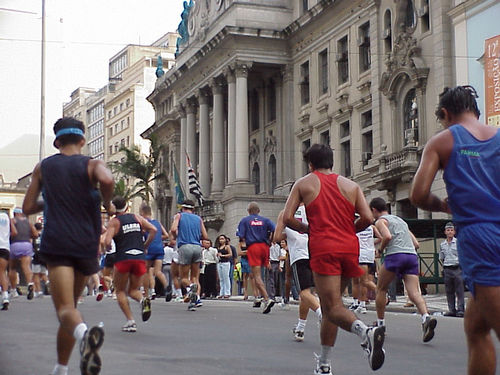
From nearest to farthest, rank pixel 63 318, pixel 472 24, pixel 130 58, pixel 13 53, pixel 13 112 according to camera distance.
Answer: pixel 63 318 < pixel 13 53 < pixel 13 112 < pixel 472 24 < pixel 130 58

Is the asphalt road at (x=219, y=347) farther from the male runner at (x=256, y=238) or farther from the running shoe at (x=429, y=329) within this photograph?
the male runner at (x=256, y=238)

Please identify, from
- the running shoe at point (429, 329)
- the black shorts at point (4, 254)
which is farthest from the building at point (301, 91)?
the running shoe at point (429, 329)

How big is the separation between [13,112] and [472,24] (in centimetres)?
2525

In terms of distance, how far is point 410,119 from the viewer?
3791 centimetres

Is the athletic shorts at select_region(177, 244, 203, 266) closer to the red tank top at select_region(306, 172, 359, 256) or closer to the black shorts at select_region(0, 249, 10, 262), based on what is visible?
the black shorts at select_region(0, 249, 10, 262)

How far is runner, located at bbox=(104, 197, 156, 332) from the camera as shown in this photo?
12.7 meters

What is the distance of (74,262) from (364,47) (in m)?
37.3

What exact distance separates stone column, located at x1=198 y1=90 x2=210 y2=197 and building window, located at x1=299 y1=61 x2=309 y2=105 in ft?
31.1

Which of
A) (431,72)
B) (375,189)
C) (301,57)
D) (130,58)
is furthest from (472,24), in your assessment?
(130,58)

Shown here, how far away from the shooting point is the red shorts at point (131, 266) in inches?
503

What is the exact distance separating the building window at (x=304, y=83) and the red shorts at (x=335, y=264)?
4194 cm

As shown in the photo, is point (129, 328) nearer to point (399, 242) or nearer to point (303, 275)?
point (303, 275)

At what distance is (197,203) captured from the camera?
55312mm

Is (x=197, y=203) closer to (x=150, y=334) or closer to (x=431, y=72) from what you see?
(x=431, y=72)
